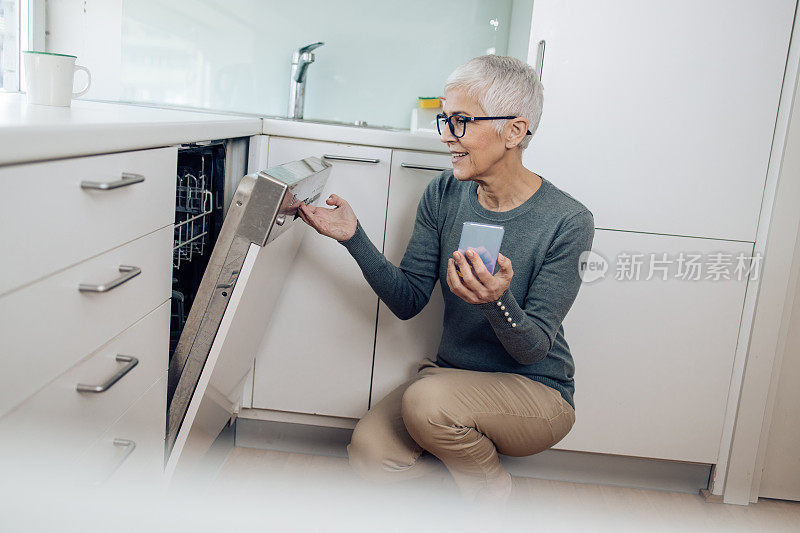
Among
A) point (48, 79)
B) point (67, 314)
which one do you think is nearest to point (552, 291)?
point (67, 314)

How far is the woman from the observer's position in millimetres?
1424

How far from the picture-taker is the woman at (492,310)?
1424 millimetres

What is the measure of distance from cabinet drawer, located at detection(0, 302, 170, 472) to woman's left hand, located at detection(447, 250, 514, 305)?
52 centimetres

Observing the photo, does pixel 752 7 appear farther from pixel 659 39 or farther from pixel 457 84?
pixel 457 84

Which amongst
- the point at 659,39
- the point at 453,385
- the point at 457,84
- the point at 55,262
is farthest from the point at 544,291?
the point at 55,262

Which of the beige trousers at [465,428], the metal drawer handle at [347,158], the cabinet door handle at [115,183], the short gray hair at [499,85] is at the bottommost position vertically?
the beige trousers at [465,428]

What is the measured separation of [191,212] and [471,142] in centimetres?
64

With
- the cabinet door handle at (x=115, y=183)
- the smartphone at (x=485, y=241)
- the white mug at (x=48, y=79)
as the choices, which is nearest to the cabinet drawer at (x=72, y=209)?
the cabinet door handle at (x=115, y=183)

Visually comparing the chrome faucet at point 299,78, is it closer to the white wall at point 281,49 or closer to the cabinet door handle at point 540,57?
the white wall at point 281,49

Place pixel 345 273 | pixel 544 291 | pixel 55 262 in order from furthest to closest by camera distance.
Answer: pixel 345 273 → pixel 544 291 → pixel 55 262

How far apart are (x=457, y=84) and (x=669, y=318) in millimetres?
912

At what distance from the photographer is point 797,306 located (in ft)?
6.25

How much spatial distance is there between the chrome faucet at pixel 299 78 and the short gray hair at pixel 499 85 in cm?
94
